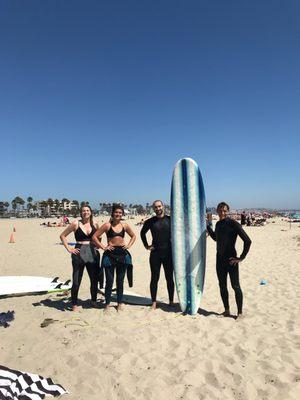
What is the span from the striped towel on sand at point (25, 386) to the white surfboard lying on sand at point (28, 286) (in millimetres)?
2985

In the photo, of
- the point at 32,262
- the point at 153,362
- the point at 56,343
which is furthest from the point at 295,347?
the point at 32,262

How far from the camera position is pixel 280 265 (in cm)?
968

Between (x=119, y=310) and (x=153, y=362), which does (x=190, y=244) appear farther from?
(x=153, y=362)

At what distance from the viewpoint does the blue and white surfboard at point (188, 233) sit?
4.89 m

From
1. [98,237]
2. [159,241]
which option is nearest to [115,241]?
[98,237]

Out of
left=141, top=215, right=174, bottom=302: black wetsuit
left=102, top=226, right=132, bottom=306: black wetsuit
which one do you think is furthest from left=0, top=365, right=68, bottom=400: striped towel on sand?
left=141, top=215, right=174, bottom=302: black wetsuit

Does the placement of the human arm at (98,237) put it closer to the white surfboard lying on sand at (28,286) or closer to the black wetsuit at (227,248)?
the black wetsuit at (227,248)

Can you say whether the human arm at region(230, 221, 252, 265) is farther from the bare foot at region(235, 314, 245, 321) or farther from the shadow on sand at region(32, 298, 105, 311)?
the shadow on sand at region(32, 298, 105, 311)

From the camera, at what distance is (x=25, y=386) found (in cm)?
282

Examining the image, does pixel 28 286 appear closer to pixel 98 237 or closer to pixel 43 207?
pixel 98 237

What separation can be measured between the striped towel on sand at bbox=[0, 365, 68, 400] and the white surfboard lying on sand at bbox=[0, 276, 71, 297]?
2985 millimetres

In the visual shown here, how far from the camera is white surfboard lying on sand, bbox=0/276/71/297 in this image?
5898 mm

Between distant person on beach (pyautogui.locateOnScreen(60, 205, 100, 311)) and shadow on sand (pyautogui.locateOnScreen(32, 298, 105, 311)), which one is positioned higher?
distant person on beach (pyautogui.locateOnScreen(60, 205, 100, 311))

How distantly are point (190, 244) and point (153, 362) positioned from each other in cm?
199
